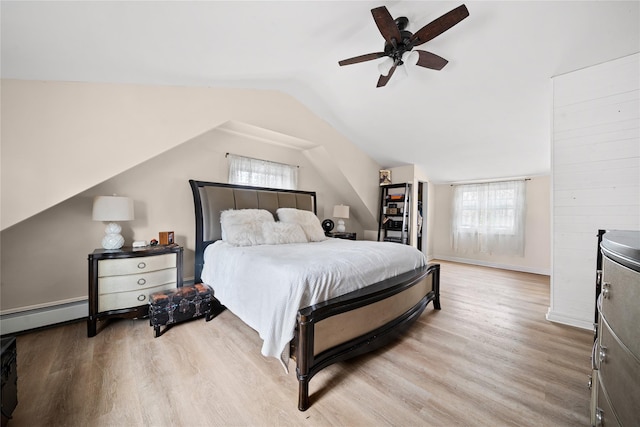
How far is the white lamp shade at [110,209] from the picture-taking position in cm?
230

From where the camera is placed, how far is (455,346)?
2.09m

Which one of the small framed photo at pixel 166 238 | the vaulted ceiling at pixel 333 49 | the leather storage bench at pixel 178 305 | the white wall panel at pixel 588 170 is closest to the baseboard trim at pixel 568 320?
the white wall panel at pixel 588 170

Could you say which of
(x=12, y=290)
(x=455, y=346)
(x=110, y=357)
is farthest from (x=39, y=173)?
(x=455, y=346)

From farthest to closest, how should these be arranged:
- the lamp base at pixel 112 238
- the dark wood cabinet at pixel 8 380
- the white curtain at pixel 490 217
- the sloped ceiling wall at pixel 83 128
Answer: the white curtain at pixel 490 217 → the lamp base at pixel 112 238 → the sloped ceiling wall at pixel 83 128 → the dark wood cabinet at pixel 8 380

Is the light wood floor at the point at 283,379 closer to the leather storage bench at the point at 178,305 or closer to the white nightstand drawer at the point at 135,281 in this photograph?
the leather storage bench at the point at 178,305

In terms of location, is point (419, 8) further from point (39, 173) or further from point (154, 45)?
point (39, 173)

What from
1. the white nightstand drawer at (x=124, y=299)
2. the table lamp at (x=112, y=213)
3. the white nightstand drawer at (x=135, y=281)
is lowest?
the white nightstand drawer at (x=124, y=299)

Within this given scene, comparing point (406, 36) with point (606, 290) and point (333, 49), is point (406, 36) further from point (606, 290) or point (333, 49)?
point (606, 290)

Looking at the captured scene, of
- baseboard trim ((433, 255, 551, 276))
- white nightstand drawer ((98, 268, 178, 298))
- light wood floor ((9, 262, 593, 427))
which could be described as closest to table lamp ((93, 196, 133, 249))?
white nightstand drawer ((98, 268, 178, 298))

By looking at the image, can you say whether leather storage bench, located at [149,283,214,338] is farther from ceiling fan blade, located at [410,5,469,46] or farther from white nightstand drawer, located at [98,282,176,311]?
ceiling fan blade, located at [410,5,469,46]

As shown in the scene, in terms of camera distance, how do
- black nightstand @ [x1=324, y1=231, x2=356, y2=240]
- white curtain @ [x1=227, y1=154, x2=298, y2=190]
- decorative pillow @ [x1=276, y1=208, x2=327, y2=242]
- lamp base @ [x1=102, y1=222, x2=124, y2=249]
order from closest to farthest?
1. lamp base @ [x1=102, y1=222, x2=124, y2=249]
2. decorative pillow @ [x1=276, y1=208, x2=327, y2=242]
3. white curtain @ [x1=227, y1=154, x2=298, y2=190]
4. black nightstand @ [x1=324, y1=231, x2=356, y2=240]

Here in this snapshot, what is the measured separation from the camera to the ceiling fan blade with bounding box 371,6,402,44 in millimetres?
1589

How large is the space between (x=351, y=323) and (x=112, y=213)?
2.48m

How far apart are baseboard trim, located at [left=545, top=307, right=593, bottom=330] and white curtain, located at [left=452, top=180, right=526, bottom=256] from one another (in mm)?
2773
